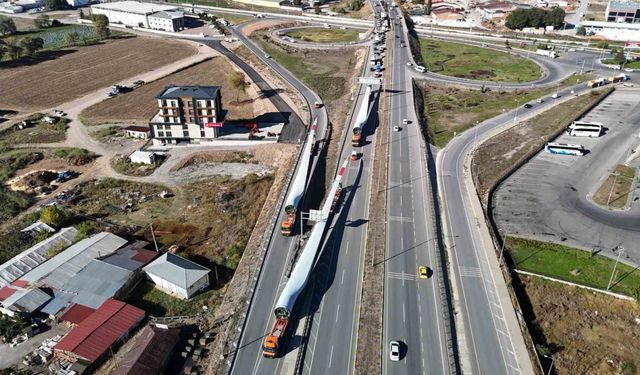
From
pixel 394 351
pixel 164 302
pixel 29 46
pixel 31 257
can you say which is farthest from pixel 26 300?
pixel 29 46

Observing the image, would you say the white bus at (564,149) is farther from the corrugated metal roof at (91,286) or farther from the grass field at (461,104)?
the corrugated metal roof at (91,286)

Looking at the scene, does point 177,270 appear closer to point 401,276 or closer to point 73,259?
point 73,259

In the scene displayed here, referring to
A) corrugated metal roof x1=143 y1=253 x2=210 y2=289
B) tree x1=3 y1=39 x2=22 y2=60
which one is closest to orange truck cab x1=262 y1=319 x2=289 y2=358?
corrugated metal roof x1=143 y1=253 x2=210 y2=289

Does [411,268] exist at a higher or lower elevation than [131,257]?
higher

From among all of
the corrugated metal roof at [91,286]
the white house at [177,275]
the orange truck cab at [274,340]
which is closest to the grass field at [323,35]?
the white house at [177,275]

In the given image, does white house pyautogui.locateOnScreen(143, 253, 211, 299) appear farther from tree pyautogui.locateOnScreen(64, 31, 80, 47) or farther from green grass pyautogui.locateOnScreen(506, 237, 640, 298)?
tree pyautogui.locateOnScreen(64, 31, 80, 47)

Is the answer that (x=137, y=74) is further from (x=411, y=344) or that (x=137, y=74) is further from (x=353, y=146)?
(x=411, y=344)
